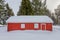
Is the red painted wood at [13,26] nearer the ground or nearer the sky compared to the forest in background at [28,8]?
nearer the ground

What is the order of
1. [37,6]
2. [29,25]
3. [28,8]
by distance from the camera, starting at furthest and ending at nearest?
[37,6] → [28,8] → [29,25]

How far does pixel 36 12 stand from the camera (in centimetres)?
6288

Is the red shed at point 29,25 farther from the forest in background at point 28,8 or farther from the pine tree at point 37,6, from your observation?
the pine tree at point 37,6

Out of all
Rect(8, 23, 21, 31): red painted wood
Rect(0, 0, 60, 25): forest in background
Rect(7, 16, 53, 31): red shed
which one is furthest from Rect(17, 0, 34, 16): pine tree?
Rect(8, 23, 21, 31): red painted wood

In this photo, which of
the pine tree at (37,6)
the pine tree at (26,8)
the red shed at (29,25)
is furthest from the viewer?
the pine tree at (37,6)

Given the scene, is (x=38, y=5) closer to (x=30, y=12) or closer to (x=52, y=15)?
(x=30, y=12)

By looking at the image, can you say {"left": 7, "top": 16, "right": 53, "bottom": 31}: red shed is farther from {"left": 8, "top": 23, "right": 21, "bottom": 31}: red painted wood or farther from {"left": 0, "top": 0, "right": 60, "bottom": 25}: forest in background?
{"left": 0, "top": 0, "right": 60, "bottom": 25}: forest in background

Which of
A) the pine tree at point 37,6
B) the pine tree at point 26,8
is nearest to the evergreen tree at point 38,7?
the pine tree at point 37,6

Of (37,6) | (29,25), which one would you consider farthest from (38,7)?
(29,25)

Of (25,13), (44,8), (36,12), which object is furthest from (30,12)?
(44,8)

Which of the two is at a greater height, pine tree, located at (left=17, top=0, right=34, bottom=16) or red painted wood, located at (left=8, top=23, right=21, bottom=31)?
pine tree, located at (left=17, top=0, right=34, bottom=16)

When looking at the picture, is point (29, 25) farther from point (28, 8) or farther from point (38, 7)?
point (38, 7)

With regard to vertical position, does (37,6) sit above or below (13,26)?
above

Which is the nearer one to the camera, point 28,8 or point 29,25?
point 29,25
